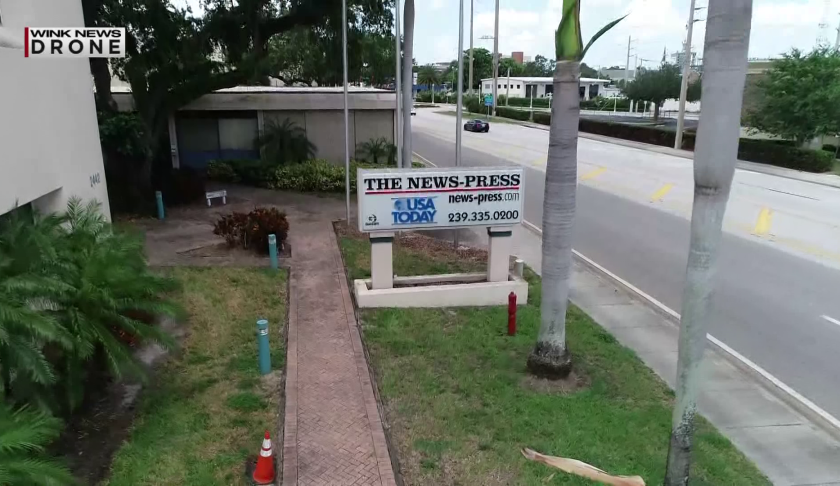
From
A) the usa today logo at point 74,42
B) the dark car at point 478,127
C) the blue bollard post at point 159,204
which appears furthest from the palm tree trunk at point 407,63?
the dark car at point 478,127

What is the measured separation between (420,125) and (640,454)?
49.2 m

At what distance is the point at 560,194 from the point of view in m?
7.05

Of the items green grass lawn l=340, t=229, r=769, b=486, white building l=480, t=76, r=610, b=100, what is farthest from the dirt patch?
white building l=480, t=76, r=610, b=100

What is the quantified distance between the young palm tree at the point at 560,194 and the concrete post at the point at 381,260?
3041 mm

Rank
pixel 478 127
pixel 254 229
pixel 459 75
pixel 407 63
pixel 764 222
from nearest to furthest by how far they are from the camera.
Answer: pixel 254 229
pixel 459 75
pixel 407 63
pixel 764 222
pixel 478 127

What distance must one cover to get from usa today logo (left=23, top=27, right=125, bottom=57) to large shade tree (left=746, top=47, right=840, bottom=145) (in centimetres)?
3068

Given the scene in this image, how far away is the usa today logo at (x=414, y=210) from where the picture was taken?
31.9 feet

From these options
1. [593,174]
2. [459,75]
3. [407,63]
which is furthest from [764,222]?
[407,63]

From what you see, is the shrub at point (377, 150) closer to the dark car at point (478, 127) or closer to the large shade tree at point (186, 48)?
the large shade tree at point (186, 48)

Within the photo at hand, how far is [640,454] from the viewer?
5906 millimetres

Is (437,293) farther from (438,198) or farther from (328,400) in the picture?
(328,400)

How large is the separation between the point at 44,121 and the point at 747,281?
12.4 metres

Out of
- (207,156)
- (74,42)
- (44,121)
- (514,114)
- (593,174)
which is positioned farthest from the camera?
(514,114)

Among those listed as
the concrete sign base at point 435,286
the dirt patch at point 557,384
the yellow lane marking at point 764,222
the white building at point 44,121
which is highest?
the white building at point 44,121
